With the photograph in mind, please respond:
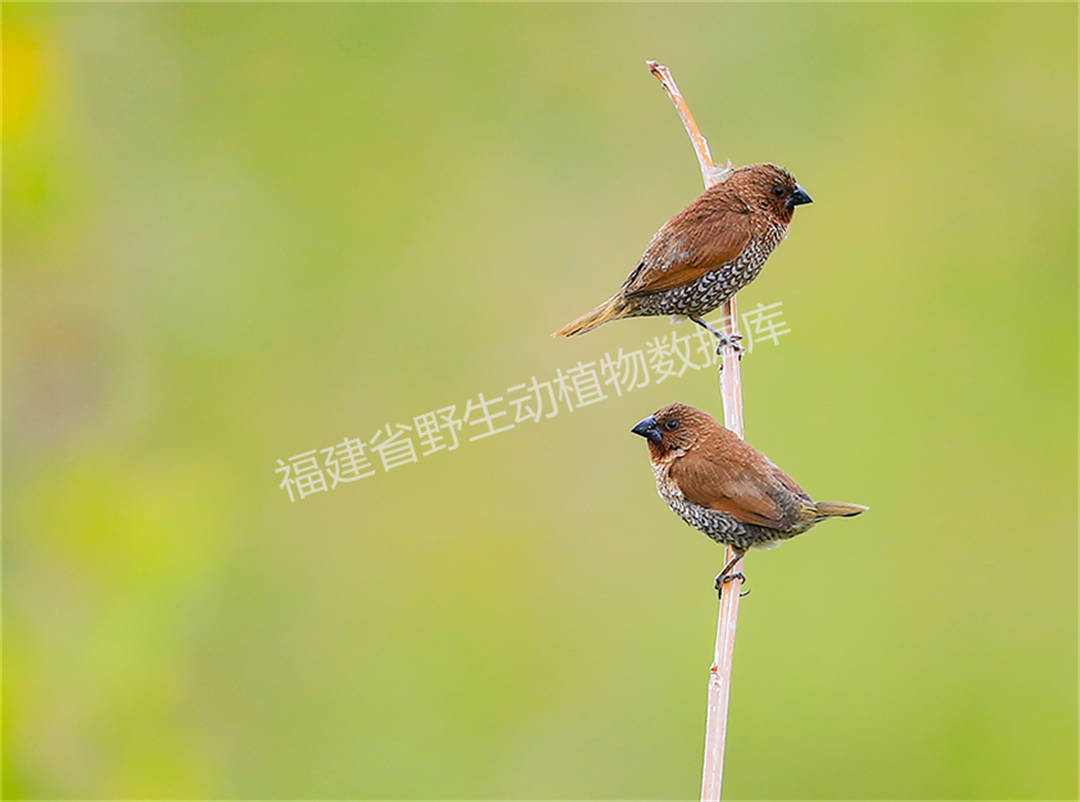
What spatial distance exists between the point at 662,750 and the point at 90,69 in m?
4.44

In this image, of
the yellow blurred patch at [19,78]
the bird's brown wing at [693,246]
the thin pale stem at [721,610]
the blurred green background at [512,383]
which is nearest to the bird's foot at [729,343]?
the thin pale stem at [721,610]

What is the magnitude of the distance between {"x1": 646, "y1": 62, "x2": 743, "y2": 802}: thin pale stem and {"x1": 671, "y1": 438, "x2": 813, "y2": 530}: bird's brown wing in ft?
0.25

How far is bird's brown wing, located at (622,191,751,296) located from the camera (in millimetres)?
2984

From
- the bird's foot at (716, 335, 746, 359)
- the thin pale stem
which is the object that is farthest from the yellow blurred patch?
the bird's foot at (716, 335, 746, 359)

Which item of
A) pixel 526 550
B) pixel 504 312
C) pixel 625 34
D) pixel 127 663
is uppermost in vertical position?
pixel 625 34

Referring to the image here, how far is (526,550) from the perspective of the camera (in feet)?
19.5

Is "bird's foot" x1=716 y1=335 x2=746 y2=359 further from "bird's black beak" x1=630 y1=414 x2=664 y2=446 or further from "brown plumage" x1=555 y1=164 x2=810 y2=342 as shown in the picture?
"bird's black beak" x1=630 y1=414 x2=664 y2=446

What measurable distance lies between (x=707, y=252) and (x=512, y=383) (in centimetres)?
287

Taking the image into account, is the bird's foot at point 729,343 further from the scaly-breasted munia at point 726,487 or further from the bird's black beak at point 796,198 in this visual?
the bird's black beak at point 796,198

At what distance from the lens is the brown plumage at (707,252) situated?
2986 mm

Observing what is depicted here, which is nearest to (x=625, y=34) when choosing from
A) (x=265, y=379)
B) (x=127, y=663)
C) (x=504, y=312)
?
(x=504, y=312)

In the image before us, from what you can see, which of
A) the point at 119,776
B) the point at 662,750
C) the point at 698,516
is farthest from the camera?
the point at 662,750

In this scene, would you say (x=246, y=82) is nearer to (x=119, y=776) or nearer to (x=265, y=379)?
(x=265, y=379)

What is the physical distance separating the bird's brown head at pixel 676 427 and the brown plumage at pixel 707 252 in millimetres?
303
